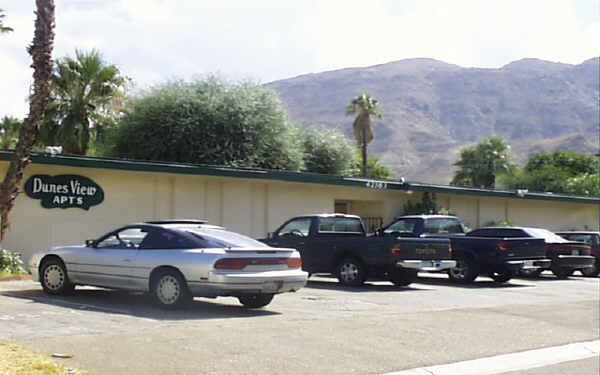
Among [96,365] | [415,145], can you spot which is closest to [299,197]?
[96,365]

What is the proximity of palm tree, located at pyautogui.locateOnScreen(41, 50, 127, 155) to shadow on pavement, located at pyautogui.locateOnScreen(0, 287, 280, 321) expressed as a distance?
19.2m

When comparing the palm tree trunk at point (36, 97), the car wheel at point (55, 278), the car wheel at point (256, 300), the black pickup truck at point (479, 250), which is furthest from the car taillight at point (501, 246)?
the palm tree trunk at point (36, 97)

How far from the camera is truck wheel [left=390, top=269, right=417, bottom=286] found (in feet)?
60.1

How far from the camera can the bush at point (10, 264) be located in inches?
707

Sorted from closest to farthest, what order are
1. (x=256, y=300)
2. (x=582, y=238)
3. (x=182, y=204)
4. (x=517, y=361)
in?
1. (x=517, y=361)
2. (x=256, y=300)
3. (x=182, y=204)
4. (x=582, y=238)

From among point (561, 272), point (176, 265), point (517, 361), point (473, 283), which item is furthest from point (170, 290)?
point (561, 272)

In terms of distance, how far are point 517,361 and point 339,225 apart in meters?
9.44

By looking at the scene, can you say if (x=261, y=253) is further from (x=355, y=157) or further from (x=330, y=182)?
(x=355, y=157)

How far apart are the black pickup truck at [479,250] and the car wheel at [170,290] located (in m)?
9.24

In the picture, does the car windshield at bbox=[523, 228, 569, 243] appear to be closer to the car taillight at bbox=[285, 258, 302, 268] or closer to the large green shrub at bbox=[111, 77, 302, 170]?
the car taillight at bbox=[285, 258, 302, 268]

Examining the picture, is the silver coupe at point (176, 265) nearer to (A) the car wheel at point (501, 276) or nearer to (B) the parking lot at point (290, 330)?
(B) the parking lot at point (290, 330)

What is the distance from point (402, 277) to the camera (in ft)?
60.8

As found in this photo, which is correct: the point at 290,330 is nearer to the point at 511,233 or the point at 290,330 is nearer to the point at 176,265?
the point at 176,265

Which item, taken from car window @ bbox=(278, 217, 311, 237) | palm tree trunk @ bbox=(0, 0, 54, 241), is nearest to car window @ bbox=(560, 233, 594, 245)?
car window @ bbox=(278, 217, 311, 237)
